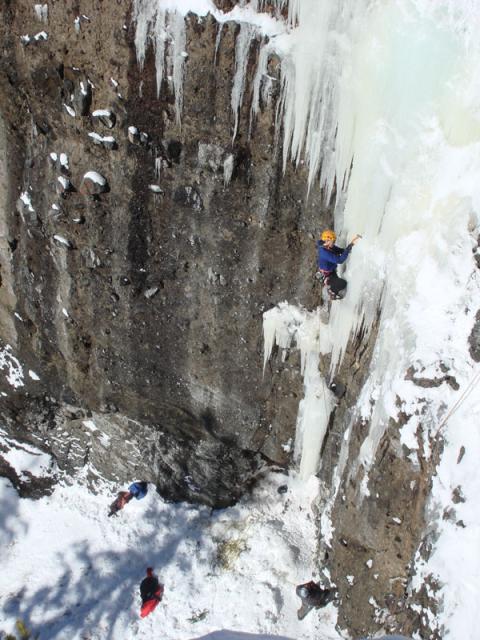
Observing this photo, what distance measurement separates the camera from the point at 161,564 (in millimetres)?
9695

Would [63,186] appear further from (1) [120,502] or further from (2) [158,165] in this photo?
(1) [120,502]

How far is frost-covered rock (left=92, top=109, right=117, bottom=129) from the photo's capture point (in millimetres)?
7250

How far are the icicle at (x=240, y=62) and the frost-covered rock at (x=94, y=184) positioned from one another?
2.07 m

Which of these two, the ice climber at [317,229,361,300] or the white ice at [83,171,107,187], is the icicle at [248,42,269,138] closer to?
the ice climber at [317,229,361,300]

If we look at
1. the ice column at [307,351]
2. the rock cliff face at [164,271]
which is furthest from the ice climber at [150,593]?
the ice column at [307,351]

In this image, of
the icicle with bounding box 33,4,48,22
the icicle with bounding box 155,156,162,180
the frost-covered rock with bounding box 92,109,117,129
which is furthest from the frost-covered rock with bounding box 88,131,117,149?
the icicle with bounding box 33,4,48,22

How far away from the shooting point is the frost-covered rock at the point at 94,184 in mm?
7699

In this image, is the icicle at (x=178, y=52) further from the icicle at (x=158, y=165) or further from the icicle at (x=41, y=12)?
the icicle at (x=41, y=12)

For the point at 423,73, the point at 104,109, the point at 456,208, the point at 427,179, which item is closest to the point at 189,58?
the point at 104,109

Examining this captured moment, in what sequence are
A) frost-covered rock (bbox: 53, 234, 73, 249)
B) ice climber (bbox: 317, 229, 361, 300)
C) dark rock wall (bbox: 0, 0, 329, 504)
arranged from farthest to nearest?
frost-covered rock (bbox: 53, 234, 73, 249) < dark rock wall (bbox: 0, 0, 329, 504) < ice climber (bbox: 317, 229, 361, 300)

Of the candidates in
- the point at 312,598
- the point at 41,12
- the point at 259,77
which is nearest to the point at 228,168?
the point at 259,77

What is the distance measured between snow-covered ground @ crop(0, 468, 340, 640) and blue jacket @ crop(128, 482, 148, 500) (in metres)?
0.13

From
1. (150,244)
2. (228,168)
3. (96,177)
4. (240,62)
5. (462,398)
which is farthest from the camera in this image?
(150,244)

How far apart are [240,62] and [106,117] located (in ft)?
6.38
